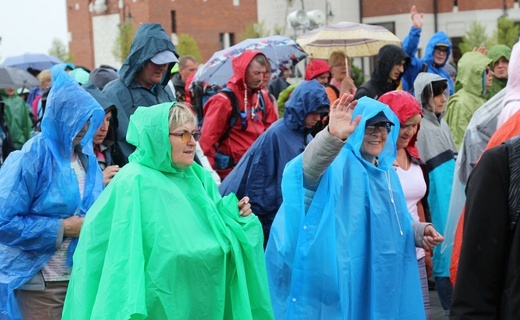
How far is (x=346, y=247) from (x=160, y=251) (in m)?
1.21

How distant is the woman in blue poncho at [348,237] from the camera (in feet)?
18.4

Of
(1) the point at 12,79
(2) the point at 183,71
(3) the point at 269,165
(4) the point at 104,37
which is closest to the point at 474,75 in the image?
(3) the point at 269,165

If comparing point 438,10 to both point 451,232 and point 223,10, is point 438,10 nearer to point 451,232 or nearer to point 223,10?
point 223,10

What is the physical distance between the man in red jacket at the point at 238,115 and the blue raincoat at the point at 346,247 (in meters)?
2.53

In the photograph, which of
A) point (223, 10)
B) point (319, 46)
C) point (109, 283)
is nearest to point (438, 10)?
point (223, 10)

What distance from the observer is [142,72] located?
7.12m

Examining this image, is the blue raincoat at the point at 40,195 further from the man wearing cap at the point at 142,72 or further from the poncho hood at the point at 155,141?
the man wearing cap at the point at 142,72

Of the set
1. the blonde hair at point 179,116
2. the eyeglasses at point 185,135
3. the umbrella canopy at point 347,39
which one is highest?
the umbrella canopy at point 347,39

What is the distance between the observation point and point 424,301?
6.43 m

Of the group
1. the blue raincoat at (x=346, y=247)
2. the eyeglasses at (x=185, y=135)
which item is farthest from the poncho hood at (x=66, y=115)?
the blue raincoat at (x=346, y=247)

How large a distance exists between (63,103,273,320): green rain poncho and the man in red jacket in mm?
3002

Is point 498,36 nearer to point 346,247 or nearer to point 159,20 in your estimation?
point 159,20

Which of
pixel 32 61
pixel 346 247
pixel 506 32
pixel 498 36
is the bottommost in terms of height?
pixel 346 247

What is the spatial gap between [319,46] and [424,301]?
26.7 ft
